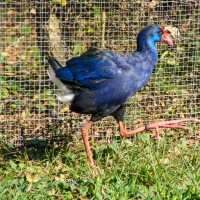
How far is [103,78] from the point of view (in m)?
5.48

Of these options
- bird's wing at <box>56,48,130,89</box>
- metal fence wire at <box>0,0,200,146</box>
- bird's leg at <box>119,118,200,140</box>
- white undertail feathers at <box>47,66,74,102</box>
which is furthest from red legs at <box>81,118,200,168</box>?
metal fence wire at <box>0,0,200,146</box>

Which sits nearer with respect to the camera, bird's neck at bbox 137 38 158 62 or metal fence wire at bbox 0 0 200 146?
bird's neck at bbox 137 38 158 62

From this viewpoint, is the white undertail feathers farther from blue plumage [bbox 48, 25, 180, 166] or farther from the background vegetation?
the background vegetation

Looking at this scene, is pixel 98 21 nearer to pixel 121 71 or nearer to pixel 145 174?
pixel 121 71

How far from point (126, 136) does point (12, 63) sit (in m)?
2.24

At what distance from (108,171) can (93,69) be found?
92 centimetres

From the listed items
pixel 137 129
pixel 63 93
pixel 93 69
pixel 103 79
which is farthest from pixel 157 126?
pixel 63 93

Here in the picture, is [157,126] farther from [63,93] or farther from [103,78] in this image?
[63,93]

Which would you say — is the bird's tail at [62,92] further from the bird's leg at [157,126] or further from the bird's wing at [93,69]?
the bird's leg at [157,126]

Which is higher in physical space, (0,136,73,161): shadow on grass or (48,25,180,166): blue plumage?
(48,25,180,166): blue plumage

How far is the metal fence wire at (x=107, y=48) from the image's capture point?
21.3 feet

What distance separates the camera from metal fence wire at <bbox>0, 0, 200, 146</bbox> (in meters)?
6.48

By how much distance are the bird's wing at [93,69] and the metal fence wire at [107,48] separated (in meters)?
0.88

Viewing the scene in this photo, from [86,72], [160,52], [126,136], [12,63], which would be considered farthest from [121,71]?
[12,63]
